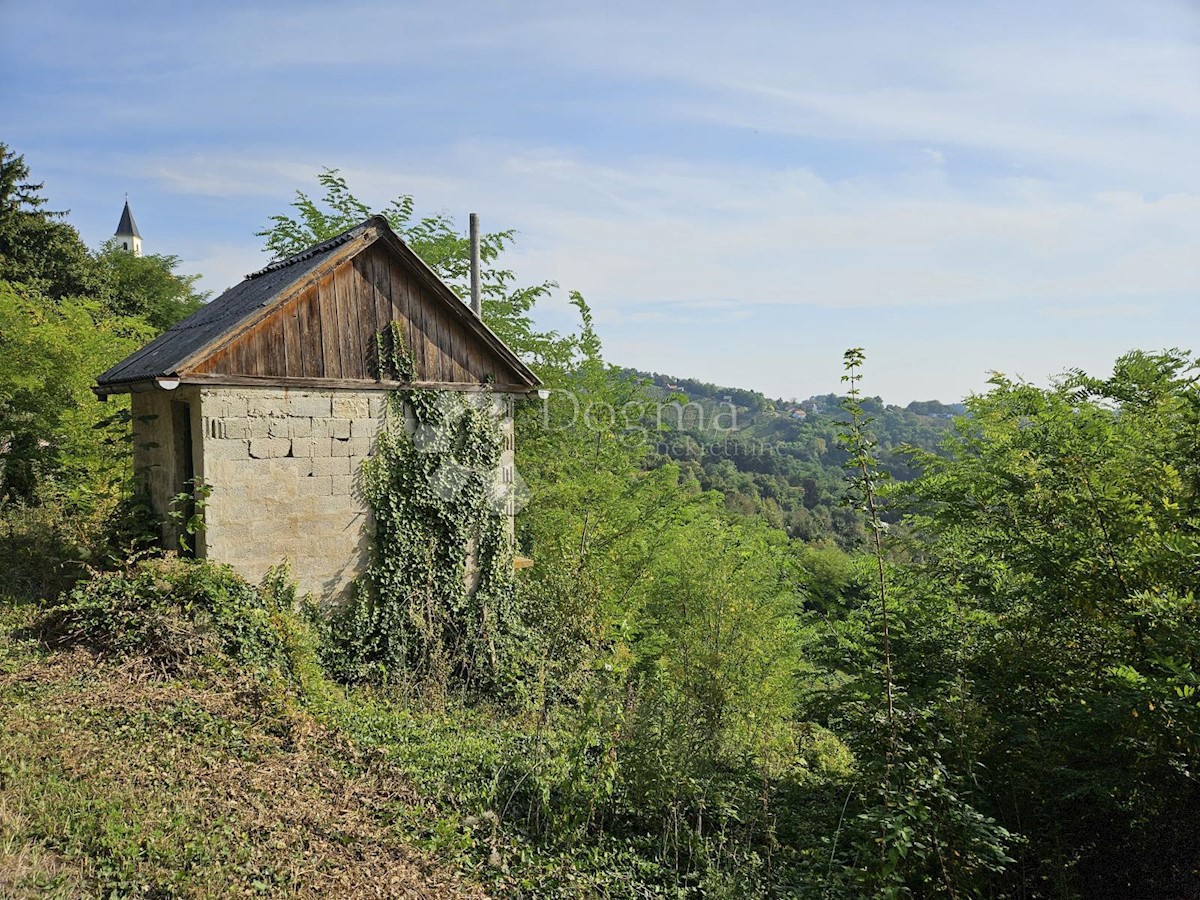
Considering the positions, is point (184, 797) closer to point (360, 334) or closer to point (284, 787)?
point (284, 787)

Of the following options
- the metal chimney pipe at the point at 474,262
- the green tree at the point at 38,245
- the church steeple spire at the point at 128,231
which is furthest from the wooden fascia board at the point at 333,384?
the church steeple spire at the point at 128,231

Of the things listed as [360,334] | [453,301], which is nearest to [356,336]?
[360,334]

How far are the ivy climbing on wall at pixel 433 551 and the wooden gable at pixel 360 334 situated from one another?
27 centimetres

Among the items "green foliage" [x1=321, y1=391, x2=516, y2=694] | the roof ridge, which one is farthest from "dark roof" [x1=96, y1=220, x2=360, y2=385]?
"green foliage" [x1=321, y1=391, x2=516, y2=694]

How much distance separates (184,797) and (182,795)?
0.03m

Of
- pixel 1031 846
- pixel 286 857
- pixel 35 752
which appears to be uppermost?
pixel 35 752

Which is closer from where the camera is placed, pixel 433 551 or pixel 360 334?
pixel 360 334

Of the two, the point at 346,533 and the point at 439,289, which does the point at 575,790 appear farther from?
the point at 439,289

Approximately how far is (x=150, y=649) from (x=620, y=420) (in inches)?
361

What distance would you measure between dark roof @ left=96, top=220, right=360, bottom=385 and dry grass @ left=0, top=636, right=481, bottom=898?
3440 mm

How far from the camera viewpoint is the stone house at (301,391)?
26.3 feet

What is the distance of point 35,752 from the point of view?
504 cm

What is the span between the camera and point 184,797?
16.1ft

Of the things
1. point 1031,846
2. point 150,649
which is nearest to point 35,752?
point 150,649
